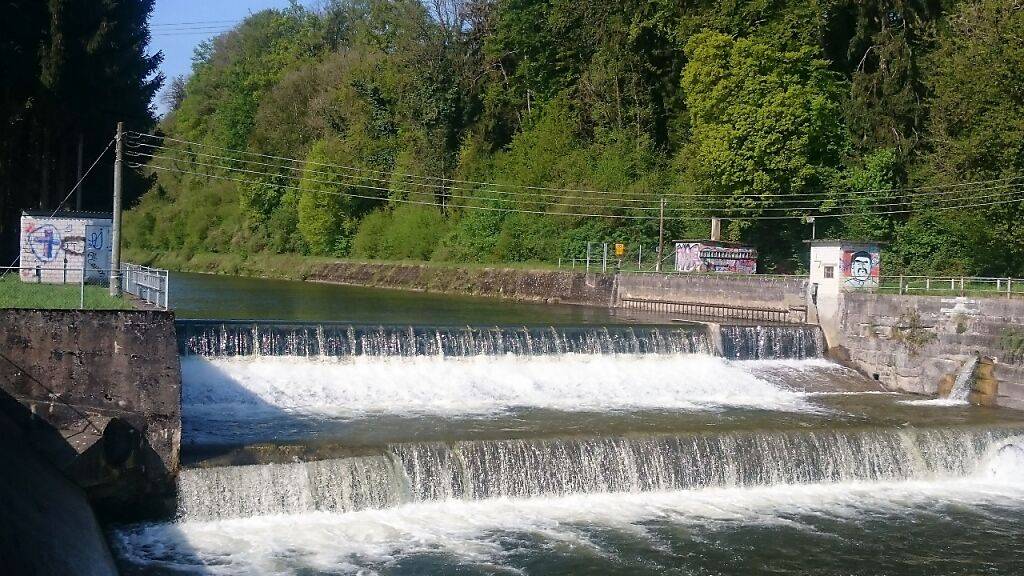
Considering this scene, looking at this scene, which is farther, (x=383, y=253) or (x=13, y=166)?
(x=383, y=253)

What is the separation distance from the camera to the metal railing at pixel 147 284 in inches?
752

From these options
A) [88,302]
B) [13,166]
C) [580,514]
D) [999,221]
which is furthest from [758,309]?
[13,166]

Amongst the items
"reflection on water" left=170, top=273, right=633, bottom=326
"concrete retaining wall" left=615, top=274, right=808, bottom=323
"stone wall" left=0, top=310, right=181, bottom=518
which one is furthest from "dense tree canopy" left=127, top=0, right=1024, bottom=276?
"stone wall" left=0, top=310, right=181, bottom=518

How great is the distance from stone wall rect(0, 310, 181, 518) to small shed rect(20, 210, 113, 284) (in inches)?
366

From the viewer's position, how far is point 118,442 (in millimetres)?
15789

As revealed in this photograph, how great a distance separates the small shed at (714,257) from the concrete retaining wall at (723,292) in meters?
1.72

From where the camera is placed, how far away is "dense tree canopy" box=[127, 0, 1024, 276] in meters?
40.2

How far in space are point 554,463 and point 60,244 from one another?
592 inches

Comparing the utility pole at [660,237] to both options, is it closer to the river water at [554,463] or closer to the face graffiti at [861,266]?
the face graffiti at [861,266]

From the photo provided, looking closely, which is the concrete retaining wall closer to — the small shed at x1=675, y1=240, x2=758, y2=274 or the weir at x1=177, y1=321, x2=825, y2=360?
the small shed at x1=675, y1=240, x2=758, y2=274

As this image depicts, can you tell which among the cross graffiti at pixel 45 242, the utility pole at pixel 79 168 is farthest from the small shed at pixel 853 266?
the utility pole at pixel 79 168

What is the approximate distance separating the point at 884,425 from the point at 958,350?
613 centimetres

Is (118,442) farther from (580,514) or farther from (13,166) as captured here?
(13,166)

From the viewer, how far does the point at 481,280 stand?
52781mm
